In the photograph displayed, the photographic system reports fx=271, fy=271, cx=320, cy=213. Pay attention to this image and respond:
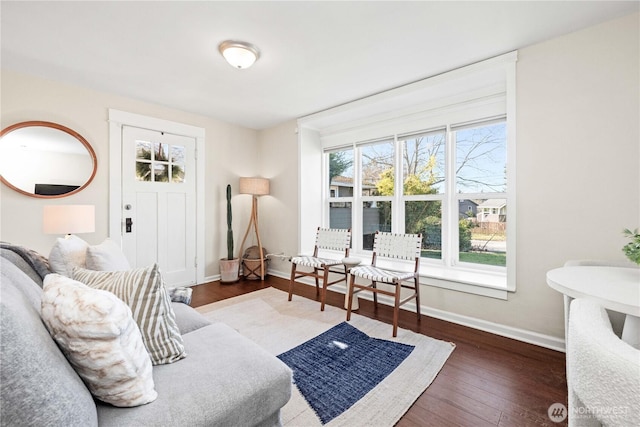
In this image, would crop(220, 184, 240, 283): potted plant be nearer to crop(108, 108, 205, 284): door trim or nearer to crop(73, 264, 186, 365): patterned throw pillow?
crop(108, 108, 205, 284): door trim

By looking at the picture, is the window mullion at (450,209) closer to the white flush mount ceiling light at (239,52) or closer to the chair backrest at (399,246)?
the chair backrest at (399,246)

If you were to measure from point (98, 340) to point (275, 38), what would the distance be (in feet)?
7.04

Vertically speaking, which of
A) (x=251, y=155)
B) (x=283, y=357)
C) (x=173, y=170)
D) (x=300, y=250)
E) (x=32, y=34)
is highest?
(x=32, y=34)

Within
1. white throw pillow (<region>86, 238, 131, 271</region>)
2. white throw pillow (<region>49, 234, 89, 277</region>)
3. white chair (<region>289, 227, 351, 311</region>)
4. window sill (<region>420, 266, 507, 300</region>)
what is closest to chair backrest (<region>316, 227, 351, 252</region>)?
white chair (<region>289, 227, 351, 311</region>)

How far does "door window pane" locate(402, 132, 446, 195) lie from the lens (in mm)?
3143

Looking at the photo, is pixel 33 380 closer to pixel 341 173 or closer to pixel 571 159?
pixel 571 159

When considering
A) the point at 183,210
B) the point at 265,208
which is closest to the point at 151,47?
the point at 183,210

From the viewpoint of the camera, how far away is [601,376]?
1.45 ft

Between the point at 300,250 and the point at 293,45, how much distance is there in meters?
2.61

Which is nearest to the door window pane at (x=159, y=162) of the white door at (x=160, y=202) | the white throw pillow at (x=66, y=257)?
the white door at (x=160, y=202)

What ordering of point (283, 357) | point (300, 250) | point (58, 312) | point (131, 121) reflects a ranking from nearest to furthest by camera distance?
point (58, 312) < point (283, 357) < point (131, 121) < point (300, 250)

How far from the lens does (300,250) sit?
396cm

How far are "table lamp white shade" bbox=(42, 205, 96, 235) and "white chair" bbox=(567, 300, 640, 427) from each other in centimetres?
327

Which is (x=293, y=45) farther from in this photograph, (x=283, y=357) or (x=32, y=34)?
(x=283, y=357)
